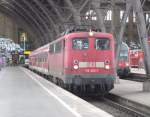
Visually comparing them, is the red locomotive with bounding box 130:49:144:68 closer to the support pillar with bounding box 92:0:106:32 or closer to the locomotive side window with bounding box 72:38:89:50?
the support pillar with bounding box 92:0:106:32

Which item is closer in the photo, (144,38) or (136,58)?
(144,38)

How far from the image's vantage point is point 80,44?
24.5 meters

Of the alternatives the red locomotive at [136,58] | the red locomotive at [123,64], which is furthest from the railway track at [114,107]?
the red locomotive at [136,58]

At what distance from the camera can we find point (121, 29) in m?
31.0

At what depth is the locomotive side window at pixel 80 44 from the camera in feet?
79.9

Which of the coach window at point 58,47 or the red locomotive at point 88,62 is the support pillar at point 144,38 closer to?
the red locomotive at point 88,62

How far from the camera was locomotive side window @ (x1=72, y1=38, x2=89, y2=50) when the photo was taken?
24344mm

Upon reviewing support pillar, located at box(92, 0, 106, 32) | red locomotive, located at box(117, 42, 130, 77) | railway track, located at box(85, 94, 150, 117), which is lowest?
railway track, located at box(85, 94, 150, 117)

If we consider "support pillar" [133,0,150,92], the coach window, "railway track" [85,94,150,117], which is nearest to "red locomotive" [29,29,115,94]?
"railway track" [85,94,150,117]

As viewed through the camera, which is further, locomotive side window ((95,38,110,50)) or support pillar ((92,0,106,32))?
support pillar ((92,0,106,32))

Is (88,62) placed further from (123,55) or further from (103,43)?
(123,55)

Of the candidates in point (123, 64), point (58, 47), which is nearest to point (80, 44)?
point (58, 47)

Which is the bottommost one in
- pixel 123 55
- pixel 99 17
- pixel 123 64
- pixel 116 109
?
pixel 116 109

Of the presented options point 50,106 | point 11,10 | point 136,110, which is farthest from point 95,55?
point 11,10
